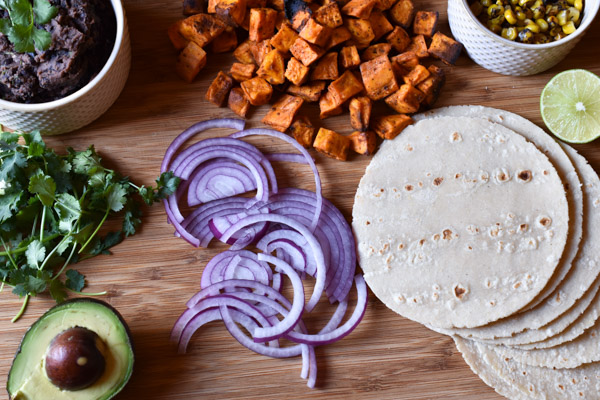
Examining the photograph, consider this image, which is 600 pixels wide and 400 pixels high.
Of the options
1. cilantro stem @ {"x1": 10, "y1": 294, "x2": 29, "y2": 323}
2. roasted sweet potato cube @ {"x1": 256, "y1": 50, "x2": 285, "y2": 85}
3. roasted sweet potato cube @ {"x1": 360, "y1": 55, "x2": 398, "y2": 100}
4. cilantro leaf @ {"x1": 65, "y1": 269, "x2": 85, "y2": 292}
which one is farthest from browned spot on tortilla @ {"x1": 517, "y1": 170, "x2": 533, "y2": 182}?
cilantro stem @ {"x1": 10, "y1": 294, "x2": 29, "y2": 323}

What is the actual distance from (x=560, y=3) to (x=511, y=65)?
0.44 meters

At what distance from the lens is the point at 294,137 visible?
3.32m

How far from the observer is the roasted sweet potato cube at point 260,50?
3275 millimetres

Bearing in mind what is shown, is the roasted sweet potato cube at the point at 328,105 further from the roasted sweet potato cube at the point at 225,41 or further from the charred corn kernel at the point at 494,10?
the charred corn kernel at the point at 494,10

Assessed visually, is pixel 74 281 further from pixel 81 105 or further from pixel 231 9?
pixel 231 9

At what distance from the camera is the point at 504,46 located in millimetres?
3123

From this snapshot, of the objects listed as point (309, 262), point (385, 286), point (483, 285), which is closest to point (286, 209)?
point (309, 262)

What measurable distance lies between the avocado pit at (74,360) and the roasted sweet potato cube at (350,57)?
202cm

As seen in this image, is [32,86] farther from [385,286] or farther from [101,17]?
[385,286]

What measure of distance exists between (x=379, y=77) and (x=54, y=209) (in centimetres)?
198

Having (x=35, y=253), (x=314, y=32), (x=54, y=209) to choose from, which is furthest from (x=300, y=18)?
(x=35, y=253)

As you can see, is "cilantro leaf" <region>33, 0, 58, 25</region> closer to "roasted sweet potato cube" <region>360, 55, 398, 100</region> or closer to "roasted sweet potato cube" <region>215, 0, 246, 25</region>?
"roasted sweet potato cube" <region>215, 0, 246, 25</region>

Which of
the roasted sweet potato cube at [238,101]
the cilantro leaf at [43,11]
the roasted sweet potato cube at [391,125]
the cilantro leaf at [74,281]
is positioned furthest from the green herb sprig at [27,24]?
the roasted sweet potato cube at [391,125]

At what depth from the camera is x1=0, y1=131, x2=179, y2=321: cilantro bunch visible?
3043 millimetres
